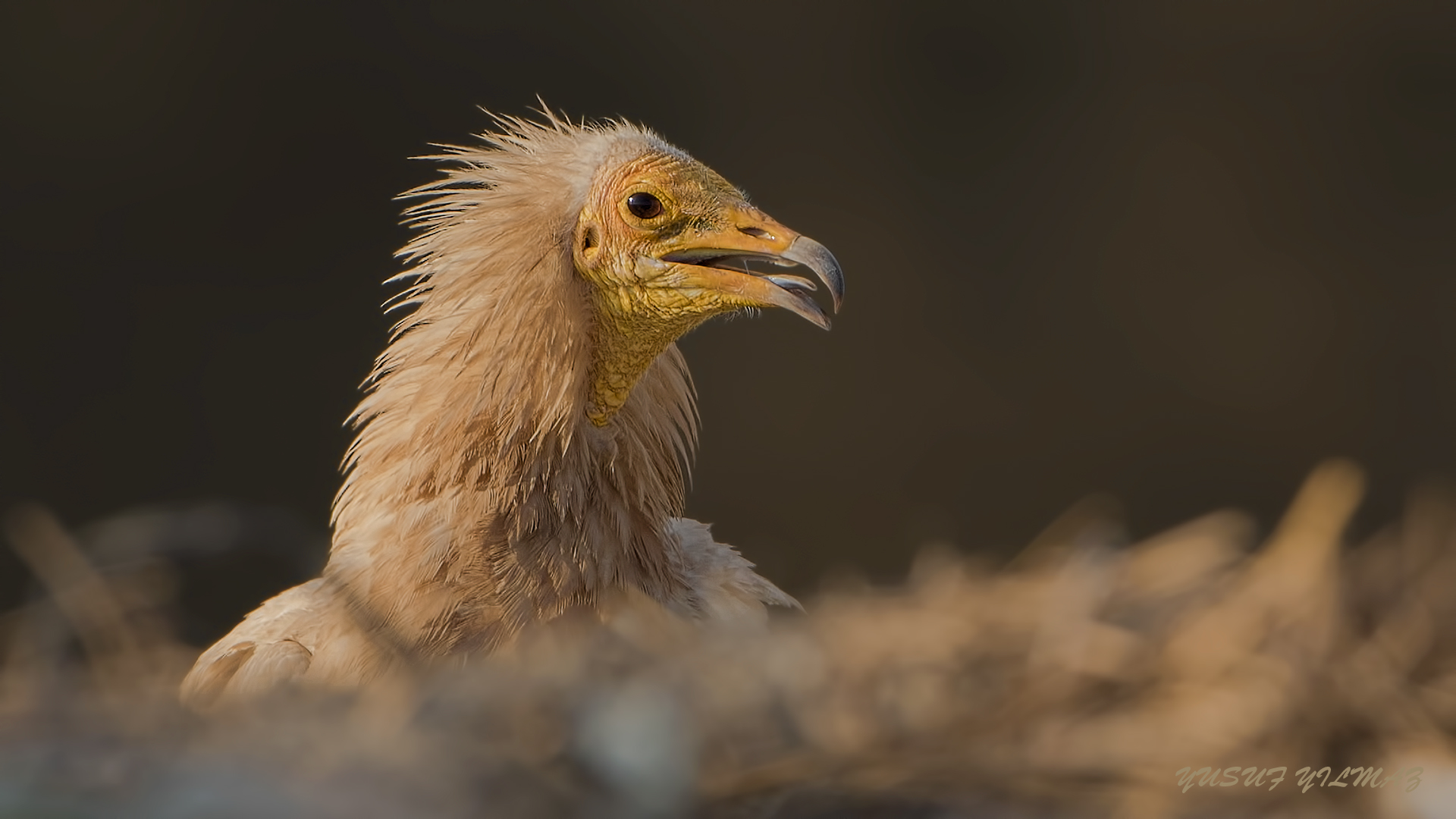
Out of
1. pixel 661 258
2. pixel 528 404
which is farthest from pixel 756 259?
pixel 528 404

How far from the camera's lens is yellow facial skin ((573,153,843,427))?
232 centimetres

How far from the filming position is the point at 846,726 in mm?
1146

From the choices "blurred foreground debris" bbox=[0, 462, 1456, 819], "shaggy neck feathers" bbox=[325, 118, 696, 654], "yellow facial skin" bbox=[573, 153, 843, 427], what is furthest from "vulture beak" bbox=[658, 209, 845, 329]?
"blurred foreground debris" bbox=[0, 462, 1456, 819]

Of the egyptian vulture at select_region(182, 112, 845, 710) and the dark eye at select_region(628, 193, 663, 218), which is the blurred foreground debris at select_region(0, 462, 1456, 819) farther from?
the dark eye at select_region(628, 193, 663, 218)

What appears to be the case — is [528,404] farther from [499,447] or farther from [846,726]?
[846,726]

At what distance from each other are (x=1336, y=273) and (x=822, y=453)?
212cm

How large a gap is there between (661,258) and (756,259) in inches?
6.8

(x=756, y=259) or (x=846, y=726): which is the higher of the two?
(x=756, y=259)

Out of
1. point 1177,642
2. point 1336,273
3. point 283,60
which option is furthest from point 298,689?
point 1336,273

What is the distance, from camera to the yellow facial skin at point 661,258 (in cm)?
232

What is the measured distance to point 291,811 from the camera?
0.97 m

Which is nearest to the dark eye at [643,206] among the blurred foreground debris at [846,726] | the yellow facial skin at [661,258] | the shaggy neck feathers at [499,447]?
the yellow facial skin at [661,258]

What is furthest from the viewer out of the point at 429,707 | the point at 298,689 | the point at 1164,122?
the point at 1164,122

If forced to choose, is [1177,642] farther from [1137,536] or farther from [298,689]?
[1137,536]
